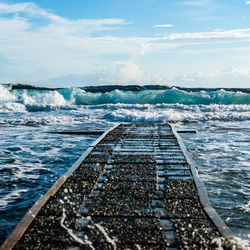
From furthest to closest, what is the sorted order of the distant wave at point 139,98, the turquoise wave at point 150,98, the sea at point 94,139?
the turquoise wave at point 150,98, the distant wave at point 139,98, the sea at point 94,139

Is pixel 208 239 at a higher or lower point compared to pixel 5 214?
higher

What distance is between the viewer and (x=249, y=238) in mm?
3568

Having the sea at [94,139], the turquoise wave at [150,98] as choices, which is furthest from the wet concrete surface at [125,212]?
the turquoise wave at [150,98]

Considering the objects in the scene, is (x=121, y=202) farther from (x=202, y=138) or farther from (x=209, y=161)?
(x=202, y=138)

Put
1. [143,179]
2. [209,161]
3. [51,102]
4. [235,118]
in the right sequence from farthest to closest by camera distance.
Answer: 1. [51,102]
2. [235,118]
3. [209,161]
4. [143,179]

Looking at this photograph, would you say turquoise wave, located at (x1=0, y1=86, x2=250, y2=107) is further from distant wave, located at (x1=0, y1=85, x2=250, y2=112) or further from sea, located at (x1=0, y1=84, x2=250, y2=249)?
sea, located at (x1=0, y1=84, x2=250, y2=249)

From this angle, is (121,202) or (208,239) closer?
(208,239)

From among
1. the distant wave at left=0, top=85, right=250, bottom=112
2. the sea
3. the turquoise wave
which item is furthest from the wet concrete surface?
the turquoise wave

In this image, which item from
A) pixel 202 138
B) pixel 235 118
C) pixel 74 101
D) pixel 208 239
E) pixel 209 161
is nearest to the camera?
pixel 208 239

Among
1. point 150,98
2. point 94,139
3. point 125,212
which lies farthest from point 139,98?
point 125,212

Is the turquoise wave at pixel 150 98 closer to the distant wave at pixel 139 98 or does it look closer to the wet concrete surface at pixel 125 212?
the distant wave at pixel 139 98

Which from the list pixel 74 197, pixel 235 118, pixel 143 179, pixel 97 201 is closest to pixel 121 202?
pixel 97 201

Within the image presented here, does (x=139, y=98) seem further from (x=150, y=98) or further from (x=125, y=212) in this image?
(x=125, y=212)

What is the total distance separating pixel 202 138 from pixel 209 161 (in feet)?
11.9
